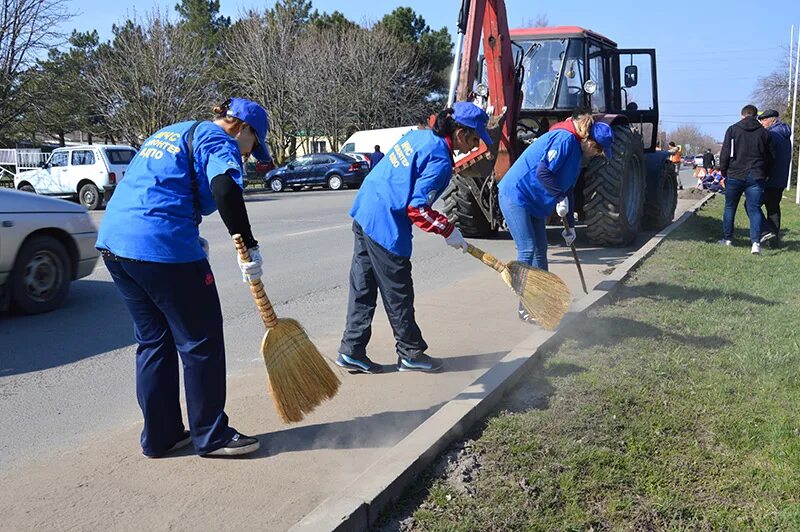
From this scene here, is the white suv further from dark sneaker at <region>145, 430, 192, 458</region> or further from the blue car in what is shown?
dark sneaker at <region>145, 430, 192, 458</region>

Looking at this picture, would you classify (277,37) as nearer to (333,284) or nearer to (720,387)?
(333,284)

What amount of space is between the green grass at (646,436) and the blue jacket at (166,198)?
1644 millimetres

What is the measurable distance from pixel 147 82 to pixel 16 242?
2682cm

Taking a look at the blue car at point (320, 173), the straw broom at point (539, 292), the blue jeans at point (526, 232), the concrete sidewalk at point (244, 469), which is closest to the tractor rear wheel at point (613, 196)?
the blue jeans at point (526, 232)

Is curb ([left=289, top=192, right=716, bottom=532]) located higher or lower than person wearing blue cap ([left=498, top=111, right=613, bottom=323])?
lower

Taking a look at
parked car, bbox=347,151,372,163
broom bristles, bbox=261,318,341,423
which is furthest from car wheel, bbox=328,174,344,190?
broom bristles, bbox=261,318,341,423

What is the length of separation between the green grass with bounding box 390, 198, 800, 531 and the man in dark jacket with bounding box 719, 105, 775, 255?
4117 mm

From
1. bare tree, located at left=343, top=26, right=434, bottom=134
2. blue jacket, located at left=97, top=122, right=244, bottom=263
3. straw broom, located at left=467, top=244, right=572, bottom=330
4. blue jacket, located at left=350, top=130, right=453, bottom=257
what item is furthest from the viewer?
bare tree, located at left=343, top=26, right=434, bottom=134

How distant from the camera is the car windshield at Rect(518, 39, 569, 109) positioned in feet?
36.7

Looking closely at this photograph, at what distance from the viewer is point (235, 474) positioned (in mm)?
3789

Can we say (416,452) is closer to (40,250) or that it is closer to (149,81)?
(40,250)

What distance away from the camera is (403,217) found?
507cm

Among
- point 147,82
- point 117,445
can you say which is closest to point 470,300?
point 117,445

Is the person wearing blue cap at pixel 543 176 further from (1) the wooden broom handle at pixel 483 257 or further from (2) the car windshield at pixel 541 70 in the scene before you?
(2) the car windshield at pixel 541 70
